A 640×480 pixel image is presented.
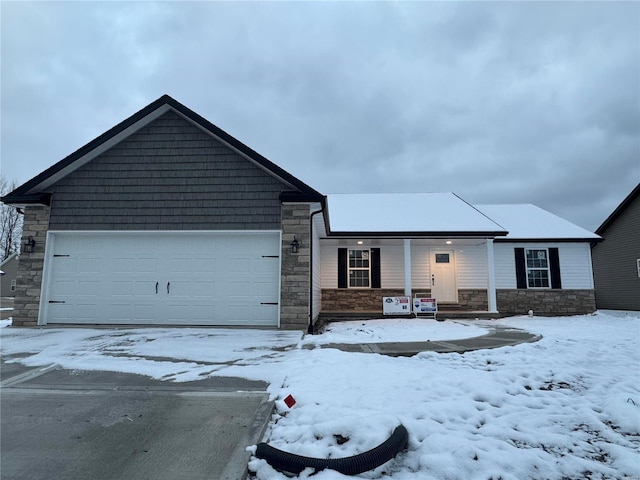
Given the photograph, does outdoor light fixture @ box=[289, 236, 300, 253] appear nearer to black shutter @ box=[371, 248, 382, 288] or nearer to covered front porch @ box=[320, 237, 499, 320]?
covered front porch @ box=[320, 237, 499, 320]


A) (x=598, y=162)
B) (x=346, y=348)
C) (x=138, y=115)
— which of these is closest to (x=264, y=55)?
(x=138, y=115)

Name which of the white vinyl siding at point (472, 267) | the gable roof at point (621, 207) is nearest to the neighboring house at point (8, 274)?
the white vinyl siding at point (472, 267)

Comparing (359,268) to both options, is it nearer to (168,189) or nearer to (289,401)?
(168,189)

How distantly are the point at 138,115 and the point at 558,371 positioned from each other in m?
9.65

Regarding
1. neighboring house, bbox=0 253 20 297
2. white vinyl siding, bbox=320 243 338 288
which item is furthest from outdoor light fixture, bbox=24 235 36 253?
neighboring house, bbox=0 253 20 297

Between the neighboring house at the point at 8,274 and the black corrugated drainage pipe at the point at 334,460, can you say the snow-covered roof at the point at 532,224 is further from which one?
the neighboring house at the point at 8,274

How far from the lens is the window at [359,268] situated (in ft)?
41.5

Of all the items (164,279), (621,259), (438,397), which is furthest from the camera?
(621,259)

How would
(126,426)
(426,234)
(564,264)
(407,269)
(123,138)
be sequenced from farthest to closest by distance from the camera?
(564,264)
(407,269)
(426,234)
(123,138)
(126,426)

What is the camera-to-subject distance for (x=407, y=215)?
12.6 meters

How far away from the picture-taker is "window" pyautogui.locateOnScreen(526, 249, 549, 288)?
12648mm

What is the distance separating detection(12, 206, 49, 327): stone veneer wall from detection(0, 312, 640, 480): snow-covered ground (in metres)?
2.22

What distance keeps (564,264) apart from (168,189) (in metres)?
14.2

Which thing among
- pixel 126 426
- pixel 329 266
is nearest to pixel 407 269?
pixel 329 266
